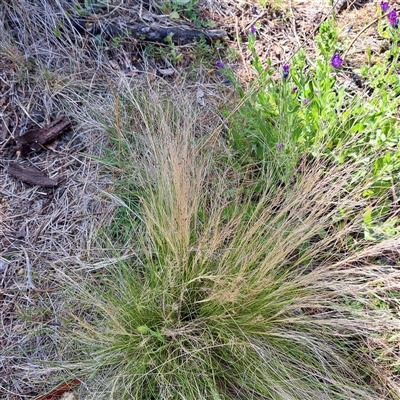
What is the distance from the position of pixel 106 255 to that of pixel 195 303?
0.51 metres

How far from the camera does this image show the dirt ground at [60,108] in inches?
71.6

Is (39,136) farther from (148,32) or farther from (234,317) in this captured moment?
(234,317)

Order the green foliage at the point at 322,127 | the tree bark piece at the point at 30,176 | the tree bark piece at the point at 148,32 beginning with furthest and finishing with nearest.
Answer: the tree bark piece at the point at 148,32, the tree bark piece at the point at 30,176, the green foliage at the point at 322,127

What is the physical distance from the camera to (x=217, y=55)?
2572mm

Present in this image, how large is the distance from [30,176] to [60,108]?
45 cm

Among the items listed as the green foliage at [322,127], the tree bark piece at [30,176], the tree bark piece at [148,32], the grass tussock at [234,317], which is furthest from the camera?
the tree bark piece at [148,32]

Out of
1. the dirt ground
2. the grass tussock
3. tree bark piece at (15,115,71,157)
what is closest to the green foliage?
the grass tussock

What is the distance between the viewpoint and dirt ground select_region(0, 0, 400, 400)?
182 centimetres

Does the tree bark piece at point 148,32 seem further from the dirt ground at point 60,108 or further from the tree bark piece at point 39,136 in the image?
the tree bark piece at point 39,136

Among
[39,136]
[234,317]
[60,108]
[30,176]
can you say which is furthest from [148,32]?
[234,317]

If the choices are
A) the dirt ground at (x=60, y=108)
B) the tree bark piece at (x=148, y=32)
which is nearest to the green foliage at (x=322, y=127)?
the dirt ground at (x=60, y=108)

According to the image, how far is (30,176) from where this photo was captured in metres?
2.15

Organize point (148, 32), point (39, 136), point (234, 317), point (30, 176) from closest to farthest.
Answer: point (234, 317) < point (30, 176) < point (39, 136) < point (148, 32)

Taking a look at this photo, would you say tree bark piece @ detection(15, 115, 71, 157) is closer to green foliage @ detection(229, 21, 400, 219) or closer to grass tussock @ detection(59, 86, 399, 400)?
grass tussock @ detection(59, 86, 399, 400)
